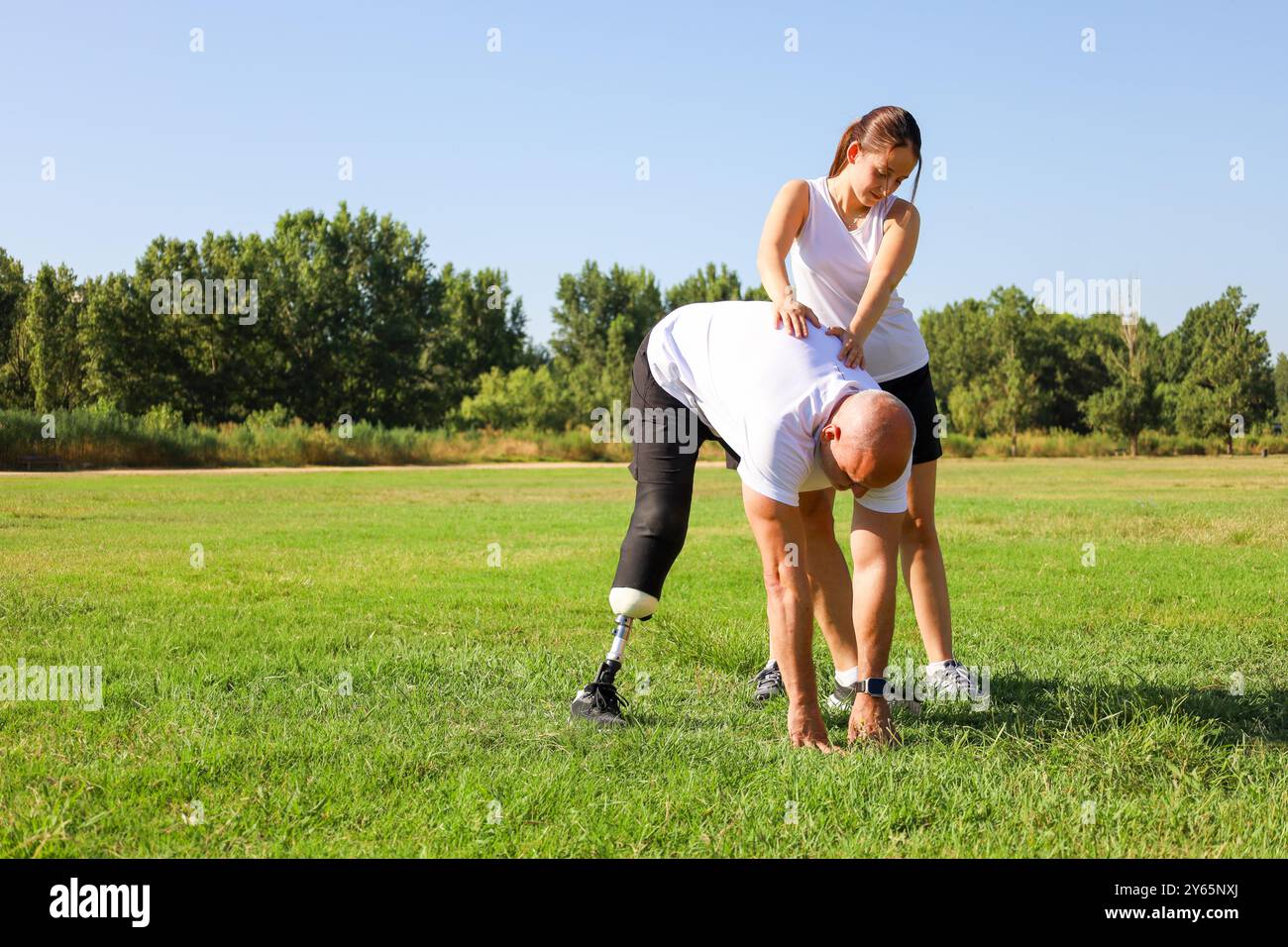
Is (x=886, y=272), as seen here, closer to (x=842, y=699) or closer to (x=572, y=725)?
Result: (x=842, y=699)

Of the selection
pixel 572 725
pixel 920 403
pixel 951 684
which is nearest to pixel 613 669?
pixel 572 725

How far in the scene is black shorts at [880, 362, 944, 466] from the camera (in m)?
4.30

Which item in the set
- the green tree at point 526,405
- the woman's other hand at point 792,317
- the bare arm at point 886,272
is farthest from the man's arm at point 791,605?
the green tree at point 526,405

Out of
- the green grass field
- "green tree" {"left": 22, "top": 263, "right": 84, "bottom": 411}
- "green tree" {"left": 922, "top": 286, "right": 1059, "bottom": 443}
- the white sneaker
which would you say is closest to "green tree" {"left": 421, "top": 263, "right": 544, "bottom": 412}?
"green tree" {"left": 22, "top": 263, "right": 84, "bottom": 411}

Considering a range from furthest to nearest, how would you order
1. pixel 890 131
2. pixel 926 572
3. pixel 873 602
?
1. pixel 926 572
2. pixel 890 131
3. pixel 873 602

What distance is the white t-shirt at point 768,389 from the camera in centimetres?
332

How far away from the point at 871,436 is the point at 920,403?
1.28 m

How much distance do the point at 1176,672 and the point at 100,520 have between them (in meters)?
11.4

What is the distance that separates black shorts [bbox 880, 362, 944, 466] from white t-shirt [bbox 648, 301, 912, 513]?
0.67 metres

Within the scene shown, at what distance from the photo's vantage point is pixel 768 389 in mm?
3363

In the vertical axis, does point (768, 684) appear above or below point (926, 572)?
below

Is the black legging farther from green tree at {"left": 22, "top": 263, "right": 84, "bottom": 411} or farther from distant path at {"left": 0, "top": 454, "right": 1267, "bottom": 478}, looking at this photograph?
green tree at {"left": 22, "top": 263, "right": 84, "bottom": 411}
